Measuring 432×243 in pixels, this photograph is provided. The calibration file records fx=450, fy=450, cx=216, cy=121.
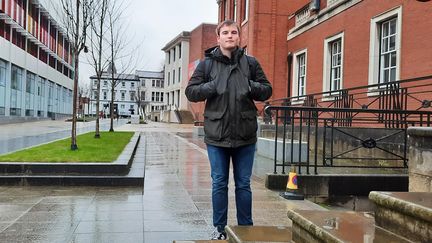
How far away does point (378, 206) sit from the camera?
343cm

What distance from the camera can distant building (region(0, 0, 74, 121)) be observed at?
1478 inches

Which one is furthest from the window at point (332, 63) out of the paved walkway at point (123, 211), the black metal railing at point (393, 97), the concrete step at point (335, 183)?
the paved walkway at point (123, 211)

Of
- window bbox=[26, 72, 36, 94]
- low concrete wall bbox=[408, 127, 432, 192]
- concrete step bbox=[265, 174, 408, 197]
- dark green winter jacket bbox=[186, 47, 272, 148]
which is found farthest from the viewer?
window bbox=[26, 72, 36, 94]

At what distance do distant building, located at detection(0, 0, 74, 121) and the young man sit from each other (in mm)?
24887

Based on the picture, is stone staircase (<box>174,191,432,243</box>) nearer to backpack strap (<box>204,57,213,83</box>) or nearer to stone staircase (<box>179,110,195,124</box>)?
backpack strap (<box>204,57,213,83</box>)

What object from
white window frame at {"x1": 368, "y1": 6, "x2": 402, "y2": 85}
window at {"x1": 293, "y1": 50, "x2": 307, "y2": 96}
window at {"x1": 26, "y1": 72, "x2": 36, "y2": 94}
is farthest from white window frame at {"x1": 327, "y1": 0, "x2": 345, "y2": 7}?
window at {"x1": 26, "y1": 72, "x2": 36, "y2": 94}

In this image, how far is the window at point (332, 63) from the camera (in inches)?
708

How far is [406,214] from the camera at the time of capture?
302 cm

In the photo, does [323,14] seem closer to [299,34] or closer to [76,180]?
[299,34]

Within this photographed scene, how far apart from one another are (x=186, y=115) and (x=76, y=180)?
170 feet

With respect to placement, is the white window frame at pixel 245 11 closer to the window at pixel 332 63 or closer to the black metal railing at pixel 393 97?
the window at pixel 332 63

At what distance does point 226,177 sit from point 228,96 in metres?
0.79

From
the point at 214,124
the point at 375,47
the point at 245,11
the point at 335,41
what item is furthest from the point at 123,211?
the point at 245,11

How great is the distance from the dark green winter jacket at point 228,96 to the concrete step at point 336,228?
0.89 meters
